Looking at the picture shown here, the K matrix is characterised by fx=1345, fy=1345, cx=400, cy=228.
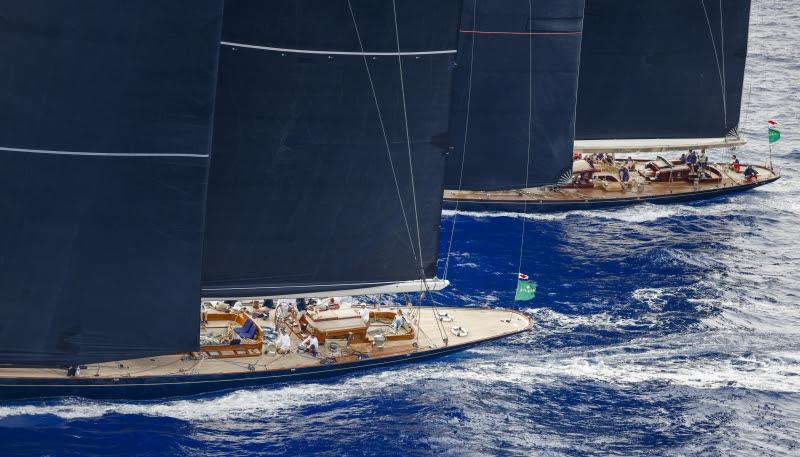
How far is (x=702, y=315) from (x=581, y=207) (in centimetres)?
1599

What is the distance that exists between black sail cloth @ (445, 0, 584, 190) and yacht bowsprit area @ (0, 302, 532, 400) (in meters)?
15.7

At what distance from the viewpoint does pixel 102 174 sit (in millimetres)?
43875

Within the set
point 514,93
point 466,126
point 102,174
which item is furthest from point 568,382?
point 514,93

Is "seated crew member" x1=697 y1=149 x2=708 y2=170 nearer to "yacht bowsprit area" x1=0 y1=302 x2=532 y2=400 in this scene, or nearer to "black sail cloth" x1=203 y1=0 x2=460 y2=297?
"yacht bowsprit area" x1=0 y1=302 x2=532 y2=400

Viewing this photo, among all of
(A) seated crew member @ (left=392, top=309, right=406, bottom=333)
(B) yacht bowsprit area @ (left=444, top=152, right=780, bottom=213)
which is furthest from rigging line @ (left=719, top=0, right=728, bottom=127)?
(A) seated crew member @ (left=392, top=309, right=406, bottom=333)

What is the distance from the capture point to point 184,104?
1713 inches

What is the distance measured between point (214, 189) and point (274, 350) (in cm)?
721

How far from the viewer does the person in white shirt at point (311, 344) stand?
168ft

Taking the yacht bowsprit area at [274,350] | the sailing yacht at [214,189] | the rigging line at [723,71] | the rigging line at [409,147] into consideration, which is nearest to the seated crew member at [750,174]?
the rigging line at [723,71]

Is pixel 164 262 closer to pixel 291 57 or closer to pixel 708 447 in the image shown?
pixel 291 57

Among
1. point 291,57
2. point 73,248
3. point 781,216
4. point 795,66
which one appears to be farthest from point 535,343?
point 795,66

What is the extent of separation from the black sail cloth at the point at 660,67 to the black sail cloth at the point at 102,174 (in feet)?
Answer: 117

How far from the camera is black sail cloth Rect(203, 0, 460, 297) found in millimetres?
46594

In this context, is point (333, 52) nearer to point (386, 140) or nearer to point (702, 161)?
point (386, 140)
